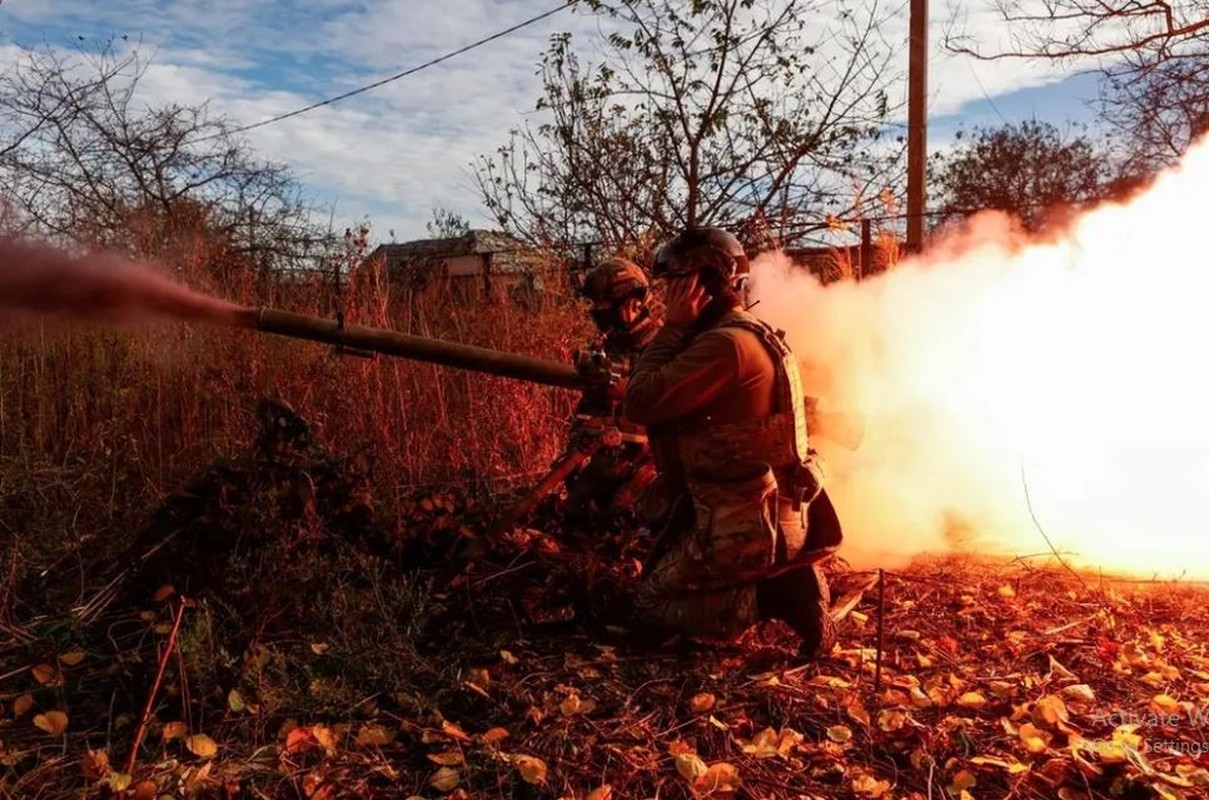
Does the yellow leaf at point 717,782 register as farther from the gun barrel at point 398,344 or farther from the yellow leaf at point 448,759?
the gun barrel at point 398,344

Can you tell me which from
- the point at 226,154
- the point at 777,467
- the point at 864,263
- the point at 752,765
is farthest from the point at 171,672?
the point at 226,154

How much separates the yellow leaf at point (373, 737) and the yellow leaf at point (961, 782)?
6.37ft

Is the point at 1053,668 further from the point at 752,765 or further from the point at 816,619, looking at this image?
the point at 752,765

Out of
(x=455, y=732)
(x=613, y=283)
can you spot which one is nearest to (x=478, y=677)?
(x=455, y=732)

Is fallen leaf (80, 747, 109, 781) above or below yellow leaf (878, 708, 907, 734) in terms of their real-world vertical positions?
above

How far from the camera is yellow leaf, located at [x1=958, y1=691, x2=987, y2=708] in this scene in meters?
3.71

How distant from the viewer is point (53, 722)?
3.31m

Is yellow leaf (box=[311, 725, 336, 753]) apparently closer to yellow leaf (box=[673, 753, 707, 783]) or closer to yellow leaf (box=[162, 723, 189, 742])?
yellow leaf (box=[162, 723, 189, 742])

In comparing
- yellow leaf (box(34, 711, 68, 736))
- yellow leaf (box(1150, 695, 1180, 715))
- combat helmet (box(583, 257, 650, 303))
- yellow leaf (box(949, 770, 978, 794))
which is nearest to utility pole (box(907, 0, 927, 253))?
combat helmet (box(583, 257, 650, 303))

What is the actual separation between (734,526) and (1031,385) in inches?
154

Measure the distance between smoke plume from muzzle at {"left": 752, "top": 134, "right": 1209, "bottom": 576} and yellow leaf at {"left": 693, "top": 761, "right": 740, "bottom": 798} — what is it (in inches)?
126

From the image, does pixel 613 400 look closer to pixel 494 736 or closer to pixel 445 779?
pixel 494 736

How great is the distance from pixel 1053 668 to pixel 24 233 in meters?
8.84

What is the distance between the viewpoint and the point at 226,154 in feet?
45.4
